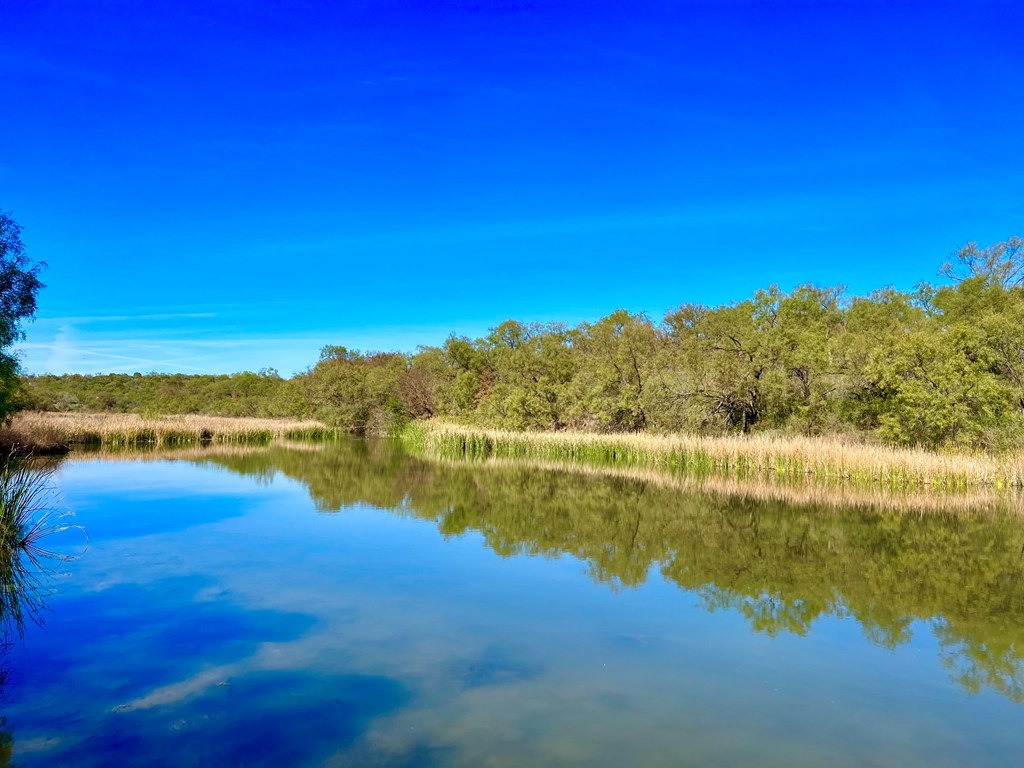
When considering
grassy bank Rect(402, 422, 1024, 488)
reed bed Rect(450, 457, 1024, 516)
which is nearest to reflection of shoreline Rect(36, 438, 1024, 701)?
reed bed Rect(450, 457, 1024, 516)

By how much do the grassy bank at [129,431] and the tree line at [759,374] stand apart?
1.67m

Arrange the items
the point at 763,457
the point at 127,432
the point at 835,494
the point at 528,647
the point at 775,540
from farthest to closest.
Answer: the point at 127,432, the point at 763,457, the point at 835,494, the point at 775,540, the point at 528,647

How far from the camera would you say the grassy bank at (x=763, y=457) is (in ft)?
51.0

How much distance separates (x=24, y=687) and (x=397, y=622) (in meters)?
2.74

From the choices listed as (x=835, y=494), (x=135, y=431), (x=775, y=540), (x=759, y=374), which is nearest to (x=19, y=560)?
(x=775, y=540)

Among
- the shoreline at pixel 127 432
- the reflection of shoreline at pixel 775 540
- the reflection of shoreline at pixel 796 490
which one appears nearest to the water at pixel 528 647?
the reflection of shoreline at pixel 775 540

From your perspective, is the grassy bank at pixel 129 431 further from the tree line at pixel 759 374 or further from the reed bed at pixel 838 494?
the reed bed at pixel 838 494

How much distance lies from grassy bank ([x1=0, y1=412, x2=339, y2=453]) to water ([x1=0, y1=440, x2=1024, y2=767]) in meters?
17.4

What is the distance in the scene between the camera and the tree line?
18.7 m

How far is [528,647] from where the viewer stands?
561 centimetres

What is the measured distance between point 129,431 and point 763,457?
26.3 metres

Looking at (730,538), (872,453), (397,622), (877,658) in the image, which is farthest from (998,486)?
(397,622)

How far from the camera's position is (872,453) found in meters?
16.7

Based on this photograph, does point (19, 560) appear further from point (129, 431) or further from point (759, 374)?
point (129, 431)
